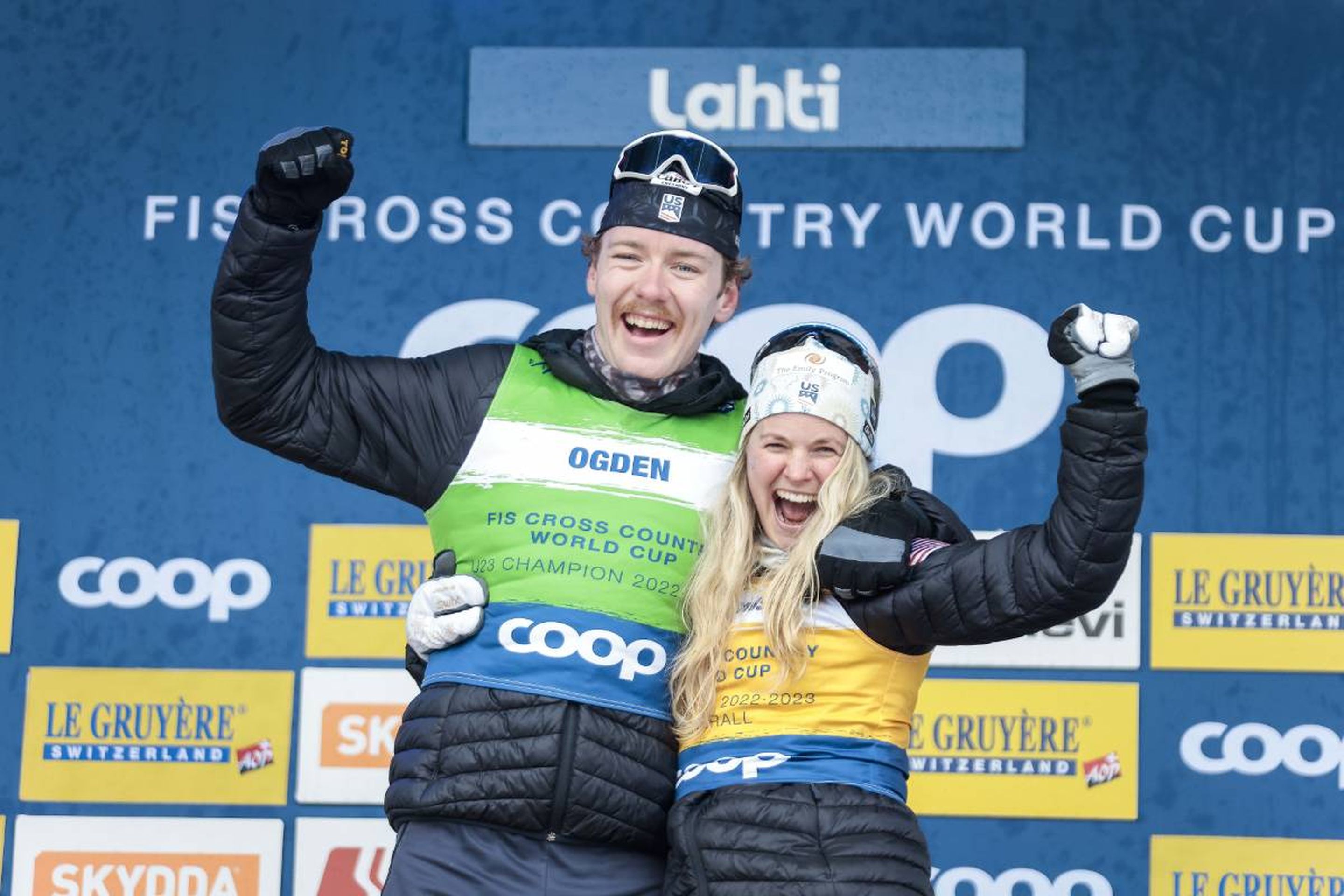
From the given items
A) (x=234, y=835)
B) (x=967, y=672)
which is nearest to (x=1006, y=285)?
(x=967, y=672)

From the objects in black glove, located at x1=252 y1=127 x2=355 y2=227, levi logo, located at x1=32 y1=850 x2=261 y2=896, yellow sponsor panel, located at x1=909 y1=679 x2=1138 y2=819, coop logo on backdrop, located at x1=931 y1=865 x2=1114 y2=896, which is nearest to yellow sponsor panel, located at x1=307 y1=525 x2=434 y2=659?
levi logo, located at x1=32 y1=850 x2=261 y2=896

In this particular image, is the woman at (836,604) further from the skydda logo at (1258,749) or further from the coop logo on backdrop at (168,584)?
the coop logo on backdrop at (168,584)

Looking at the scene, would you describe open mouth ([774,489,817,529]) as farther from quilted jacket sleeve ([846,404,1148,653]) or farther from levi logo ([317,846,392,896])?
levi logo ([317,846,392,896])

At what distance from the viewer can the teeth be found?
2113mm

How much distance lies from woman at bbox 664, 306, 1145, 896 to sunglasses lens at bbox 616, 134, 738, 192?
227mm

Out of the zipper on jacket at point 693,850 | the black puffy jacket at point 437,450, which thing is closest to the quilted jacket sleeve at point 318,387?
the black puffy jacket at point 437,450

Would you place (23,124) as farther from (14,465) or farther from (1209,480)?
(1209,480)

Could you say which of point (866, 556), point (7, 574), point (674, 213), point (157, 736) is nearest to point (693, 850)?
point (866, 556)

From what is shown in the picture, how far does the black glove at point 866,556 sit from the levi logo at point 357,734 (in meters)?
1.54

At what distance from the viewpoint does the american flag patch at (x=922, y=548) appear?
1.95m

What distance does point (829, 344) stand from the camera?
2109 millimetres

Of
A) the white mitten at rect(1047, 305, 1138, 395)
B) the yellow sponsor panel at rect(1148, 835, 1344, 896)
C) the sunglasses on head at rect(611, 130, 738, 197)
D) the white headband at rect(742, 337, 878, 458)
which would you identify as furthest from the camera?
the yellow sponsor panel at rect(1148, 835, 1344, 896)

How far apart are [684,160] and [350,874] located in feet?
5.63

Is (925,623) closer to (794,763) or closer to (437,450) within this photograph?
(794,763)
